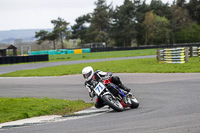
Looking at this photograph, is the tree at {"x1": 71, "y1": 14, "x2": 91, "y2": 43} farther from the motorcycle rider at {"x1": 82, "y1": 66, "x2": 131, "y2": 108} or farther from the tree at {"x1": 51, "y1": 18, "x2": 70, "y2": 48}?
the motorcycle rider at {"x1": 82, "y1": 66, "x2": 131, "y2": 108}

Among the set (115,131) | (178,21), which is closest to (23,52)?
(178,21)

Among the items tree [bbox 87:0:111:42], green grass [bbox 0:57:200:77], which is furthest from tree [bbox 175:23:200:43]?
green grass [bbox 0:57:200:77]

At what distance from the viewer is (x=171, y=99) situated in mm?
10594

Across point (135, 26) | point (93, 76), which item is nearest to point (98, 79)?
point (93, 76)

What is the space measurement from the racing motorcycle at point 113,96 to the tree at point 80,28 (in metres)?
85.5

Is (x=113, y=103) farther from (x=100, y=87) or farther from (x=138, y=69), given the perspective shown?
(x=138, y=69)

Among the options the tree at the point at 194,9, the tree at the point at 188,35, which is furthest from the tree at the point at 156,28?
the tree at the point at 194,9

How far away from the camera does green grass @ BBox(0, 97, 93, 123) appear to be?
30.4ft

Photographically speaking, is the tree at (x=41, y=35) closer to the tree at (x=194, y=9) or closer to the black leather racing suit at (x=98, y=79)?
the tree at (x=194, y=9)

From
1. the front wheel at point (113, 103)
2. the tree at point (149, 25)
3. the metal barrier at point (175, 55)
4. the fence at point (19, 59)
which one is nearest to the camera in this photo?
the front wheel at point (113, 103)

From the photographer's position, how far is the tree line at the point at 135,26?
287 feet

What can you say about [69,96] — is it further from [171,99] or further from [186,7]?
[186,7]

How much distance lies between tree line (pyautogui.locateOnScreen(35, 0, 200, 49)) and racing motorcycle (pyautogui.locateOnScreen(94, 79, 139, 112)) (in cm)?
7708

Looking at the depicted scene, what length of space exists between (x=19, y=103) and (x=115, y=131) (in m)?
5.38
